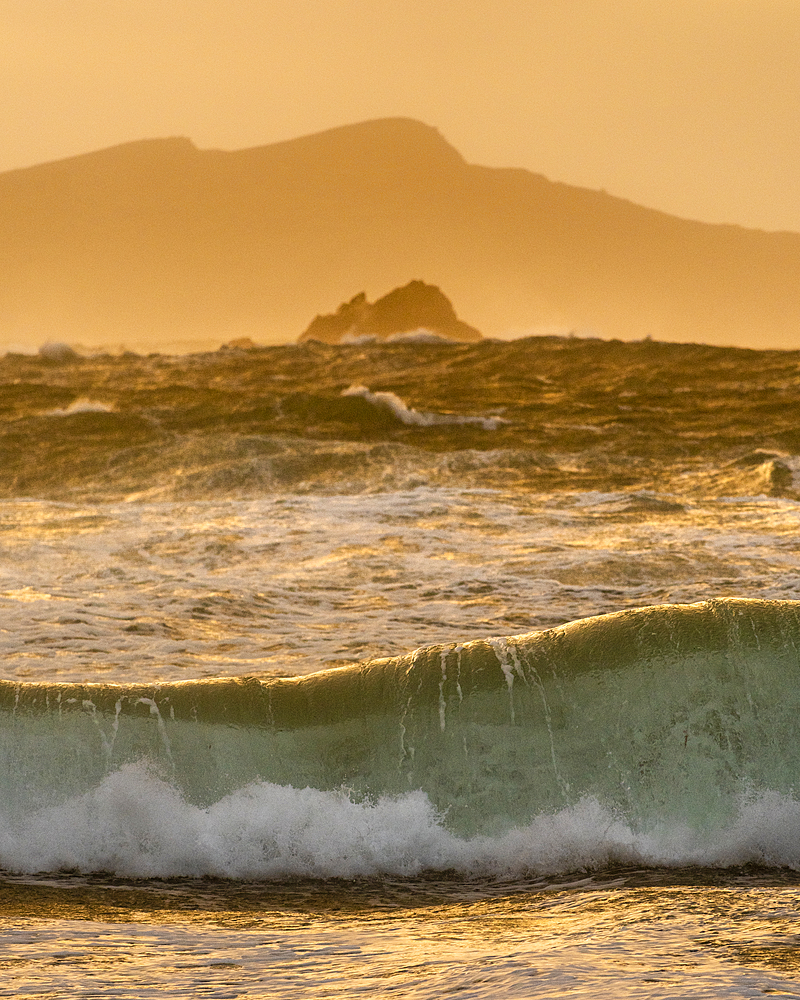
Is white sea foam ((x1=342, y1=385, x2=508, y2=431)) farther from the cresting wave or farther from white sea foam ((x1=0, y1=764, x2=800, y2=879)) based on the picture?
white sea foam ((x1=0, y1=764, x2=800, y2=879))

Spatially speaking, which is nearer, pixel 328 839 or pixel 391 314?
pixel 328 839

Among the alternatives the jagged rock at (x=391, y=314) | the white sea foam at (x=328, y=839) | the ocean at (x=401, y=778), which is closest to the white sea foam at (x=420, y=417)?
the ocean at (x=401, y=778)

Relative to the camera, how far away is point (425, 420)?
69.3ft

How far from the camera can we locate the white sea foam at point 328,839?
11.5 feet

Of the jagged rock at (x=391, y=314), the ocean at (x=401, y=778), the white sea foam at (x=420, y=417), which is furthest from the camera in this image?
the jagged rock at (x=391, y=314)

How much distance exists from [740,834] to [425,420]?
17770 mm

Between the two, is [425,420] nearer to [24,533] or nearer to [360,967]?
[24,533]

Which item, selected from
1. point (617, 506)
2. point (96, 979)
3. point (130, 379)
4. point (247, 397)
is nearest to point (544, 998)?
point (96, 979)

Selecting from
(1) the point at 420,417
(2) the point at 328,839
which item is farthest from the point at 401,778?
(1) the point at 420,417

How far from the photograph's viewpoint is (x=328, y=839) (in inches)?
142

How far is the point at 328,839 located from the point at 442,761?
446 mm

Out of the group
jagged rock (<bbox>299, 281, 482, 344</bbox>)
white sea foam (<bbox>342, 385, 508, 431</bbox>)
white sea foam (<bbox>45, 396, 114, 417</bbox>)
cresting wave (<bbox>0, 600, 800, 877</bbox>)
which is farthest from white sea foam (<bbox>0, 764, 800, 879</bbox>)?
jagged rock (<bbox>299, 281, 482, 344</bbox>)

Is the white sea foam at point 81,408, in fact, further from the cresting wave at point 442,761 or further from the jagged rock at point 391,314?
the jagged rock at point 391,314

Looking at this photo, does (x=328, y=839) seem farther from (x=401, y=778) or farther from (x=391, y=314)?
(x=391, y=314)
